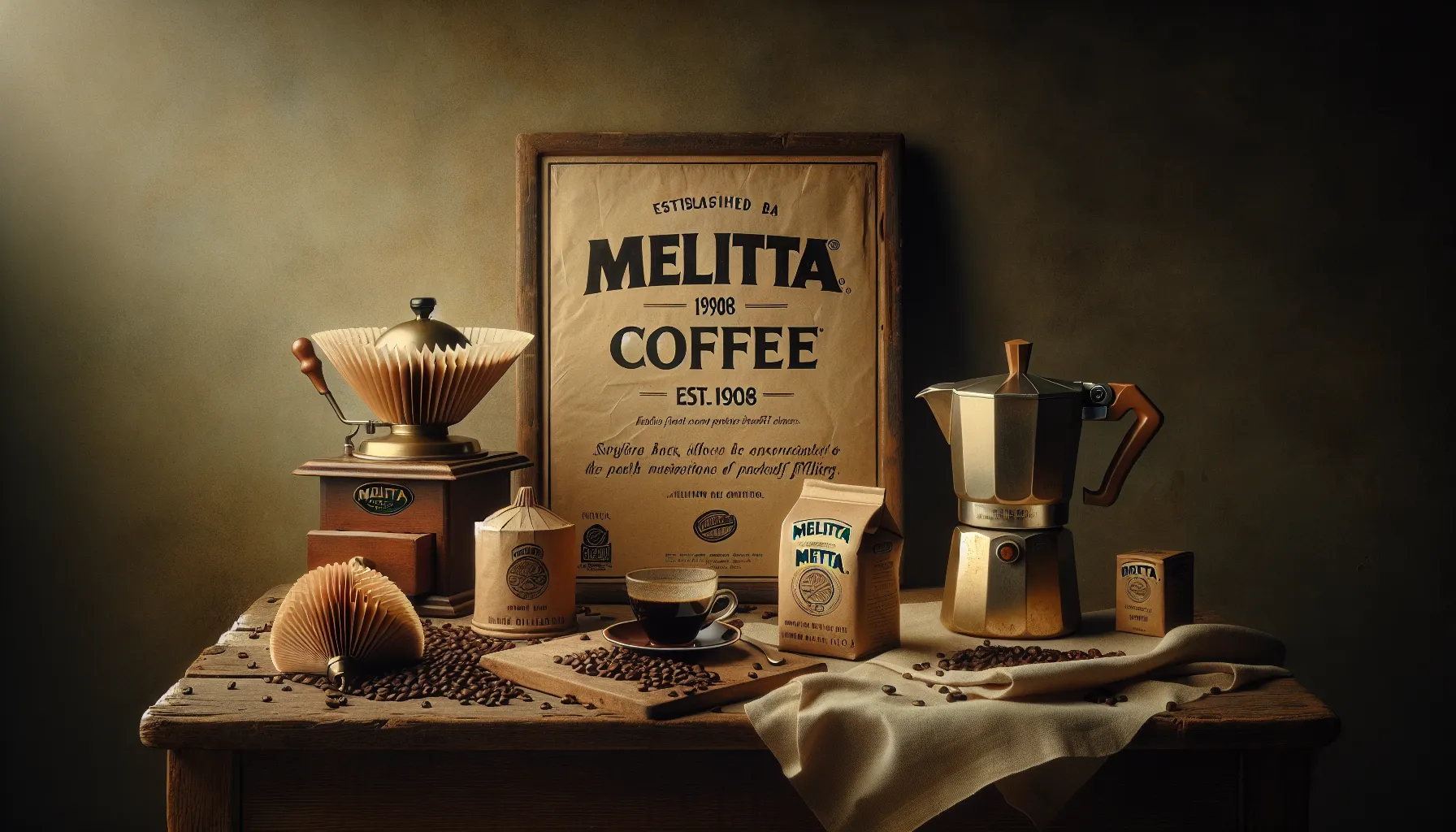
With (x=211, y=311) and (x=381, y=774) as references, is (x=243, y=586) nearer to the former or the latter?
(x=211, y=311)

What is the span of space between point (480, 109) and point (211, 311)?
0.56 m

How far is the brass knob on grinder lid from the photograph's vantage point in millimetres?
1517

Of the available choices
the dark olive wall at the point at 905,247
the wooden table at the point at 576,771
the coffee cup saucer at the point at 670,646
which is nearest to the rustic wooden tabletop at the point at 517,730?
the wooden table at the point at 576,771

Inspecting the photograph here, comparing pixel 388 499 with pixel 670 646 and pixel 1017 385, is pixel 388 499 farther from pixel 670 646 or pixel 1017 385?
pixel 1017 385

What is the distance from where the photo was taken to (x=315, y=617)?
48.5 inches

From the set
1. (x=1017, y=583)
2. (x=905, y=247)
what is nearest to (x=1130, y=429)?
(x=1017, y=583)

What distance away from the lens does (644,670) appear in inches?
48.3

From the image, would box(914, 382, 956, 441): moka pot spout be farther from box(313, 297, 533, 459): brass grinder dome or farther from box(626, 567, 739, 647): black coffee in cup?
box(313, 297, 533, 459): brass grinder dome

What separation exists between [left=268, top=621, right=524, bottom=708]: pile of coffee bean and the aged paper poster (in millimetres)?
433

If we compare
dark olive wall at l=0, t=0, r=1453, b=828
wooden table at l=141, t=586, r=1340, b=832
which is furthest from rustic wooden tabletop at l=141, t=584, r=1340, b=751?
dark olive wall at l=0, t=0, r=1453, b=828

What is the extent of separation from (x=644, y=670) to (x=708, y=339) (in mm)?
643

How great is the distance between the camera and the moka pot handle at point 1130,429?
1.44 metres

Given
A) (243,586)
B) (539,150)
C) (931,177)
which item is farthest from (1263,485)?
(243,586)

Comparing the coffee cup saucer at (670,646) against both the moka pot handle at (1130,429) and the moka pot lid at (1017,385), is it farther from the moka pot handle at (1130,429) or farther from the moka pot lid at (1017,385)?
the moka pot handle at (1130,429)
